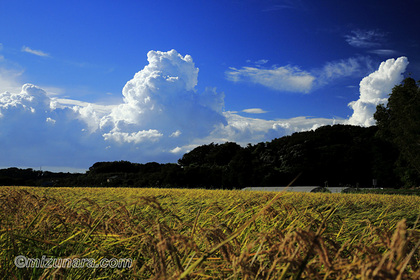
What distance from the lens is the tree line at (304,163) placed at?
72.3 ft

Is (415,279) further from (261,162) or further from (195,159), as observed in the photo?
(195,159)

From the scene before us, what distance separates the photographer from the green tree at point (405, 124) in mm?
21812

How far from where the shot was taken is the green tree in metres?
21.8

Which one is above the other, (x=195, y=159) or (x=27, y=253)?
(x=195, y=159)

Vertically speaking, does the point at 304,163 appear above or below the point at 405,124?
below

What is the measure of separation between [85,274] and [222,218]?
55.9 inches

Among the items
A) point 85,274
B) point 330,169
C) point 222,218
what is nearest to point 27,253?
point 85,274

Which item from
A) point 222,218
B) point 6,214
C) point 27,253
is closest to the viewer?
point 27,253

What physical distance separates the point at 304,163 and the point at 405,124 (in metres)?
7.70

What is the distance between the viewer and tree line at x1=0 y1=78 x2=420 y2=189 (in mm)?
22031

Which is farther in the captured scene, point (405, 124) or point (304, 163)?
point (304, 163)

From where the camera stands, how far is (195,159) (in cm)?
3111

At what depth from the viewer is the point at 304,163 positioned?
85.3 feet

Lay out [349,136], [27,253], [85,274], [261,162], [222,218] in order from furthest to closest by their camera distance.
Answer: [349,136]
[261,162]
[222,218]
[27,253]
[85,274]
